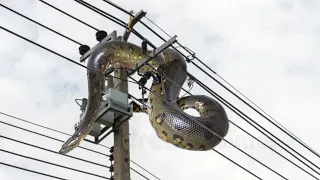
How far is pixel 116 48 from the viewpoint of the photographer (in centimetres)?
940

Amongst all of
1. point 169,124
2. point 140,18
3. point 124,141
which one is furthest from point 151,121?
point 140,18

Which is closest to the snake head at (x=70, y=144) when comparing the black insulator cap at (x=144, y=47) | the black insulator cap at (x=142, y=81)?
the black insulator cap at (x=142, y=81)

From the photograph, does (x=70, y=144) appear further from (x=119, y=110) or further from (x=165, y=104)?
(x=165, y=104)

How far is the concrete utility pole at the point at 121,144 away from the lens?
28.6 feet

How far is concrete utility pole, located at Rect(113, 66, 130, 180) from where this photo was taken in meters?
8.73

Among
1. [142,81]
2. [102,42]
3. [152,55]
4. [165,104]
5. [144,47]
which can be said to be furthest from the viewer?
[165,104]

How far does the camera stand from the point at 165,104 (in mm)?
9891

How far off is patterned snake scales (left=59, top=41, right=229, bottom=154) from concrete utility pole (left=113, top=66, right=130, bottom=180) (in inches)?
9.8

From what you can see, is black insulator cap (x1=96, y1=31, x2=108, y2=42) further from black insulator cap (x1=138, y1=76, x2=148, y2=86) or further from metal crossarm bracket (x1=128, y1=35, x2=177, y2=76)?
black insulator cap (x1=138, y1=76, x2=148, y2=86)

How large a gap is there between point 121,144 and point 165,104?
4.33ft

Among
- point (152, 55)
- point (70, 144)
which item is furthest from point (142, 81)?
point (70, 144)

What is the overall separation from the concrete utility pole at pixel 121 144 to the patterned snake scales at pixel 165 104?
0.82 feet

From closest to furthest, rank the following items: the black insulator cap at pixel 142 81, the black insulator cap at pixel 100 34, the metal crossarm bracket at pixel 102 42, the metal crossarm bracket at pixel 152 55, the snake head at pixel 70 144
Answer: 1. the metal crossarm bracket at pixel 152 55
2. the snake head at pixel 70 144
3. the black insulator cap at pixel 142 81
4. the metal crossarm bracket at pixel 102 42
5. the black insulator cap at pixel 100 34

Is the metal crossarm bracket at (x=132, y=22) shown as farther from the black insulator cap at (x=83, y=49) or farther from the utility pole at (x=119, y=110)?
the black insulator cap at (x=83, y=49)
